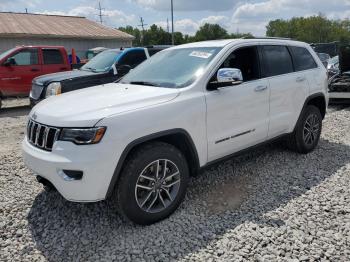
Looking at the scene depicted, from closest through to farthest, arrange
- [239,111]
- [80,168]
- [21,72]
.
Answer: [80,168]
[239,111]
[21,72]

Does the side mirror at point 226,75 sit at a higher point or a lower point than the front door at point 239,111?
higher

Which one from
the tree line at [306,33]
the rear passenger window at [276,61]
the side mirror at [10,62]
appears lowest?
the rear passenger window at [276,61]

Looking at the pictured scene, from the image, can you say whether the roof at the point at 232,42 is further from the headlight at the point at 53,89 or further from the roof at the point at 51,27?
the roof at the point at 51,27

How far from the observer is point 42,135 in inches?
127

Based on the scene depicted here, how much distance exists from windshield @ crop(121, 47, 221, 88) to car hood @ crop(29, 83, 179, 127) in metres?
0.22

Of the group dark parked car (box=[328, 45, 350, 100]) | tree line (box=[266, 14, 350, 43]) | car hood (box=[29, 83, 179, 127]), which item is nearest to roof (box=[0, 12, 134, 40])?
dark parked car (box=[328, 45, 350, 100])

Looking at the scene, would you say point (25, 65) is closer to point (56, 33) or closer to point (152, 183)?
point (152, 183)

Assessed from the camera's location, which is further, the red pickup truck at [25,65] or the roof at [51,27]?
the roof at [51,27]

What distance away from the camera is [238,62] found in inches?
175

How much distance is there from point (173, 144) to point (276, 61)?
7.03 feet

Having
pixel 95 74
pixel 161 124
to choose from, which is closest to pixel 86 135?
pixel 161 124

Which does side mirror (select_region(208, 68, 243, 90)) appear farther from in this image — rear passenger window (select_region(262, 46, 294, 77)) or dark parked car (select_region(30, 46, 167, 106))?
dark parked car (select_region(30, 46, 167, 106))

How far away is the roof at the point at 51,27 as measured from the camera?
22.1 m

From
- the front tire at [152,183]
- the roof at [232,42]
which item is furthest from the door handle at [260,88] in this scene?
the front tire at [152,183]
